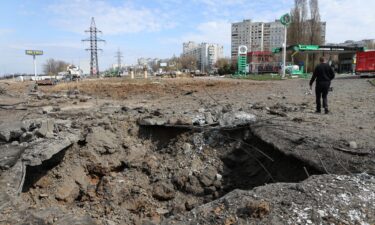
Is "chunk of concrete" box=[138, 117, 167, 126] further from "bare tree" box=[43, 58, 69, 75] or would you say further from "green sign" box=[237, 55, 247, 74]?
"bare tree" box=[43, 58, 69, 75]

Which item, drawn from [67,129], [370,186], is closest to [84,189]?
[67,129]

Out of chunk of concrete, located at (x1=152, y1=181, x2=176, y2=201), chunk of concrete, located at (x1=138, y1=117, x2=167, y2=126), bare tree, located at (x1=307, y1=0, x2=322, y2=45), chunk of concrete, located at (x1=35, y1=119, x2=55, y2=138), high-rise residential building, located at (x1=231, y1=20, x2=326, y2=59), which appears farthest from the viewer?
high-rise residential building, located at (x1=231, y1=20, x2=326, y2=59)

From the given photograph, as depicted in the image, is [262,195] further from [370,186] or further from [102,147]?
[102,147]

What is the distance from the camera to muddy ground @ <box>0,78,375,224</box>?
4.28 metres

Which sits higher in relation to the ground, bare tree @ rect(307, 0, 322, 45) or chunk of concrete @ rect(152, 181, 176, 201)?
bare tree @ rect(307, 0, 322, 45)

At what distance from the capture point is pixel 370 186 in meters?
4.46

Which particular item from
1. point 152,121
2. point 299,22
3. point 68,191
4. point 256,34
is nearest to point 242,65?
point 299,22

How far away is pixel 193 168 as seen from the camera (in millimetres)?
7969

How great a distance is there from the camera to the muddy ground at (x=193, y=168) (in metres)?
4.28

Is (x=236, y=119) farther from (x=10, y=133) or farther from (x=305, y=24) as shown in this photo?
(x=305, y=24)

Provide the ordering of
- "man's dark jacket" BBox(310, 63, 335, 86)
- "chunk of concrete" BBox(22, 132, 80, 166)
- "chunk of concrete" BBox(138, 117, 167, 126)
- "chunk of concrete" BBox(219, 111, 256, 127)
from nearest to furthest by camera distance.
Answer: "chunk of concrete" BBox(22, 132, 80, 166), "chunk of concrete" BBox(219, 111, 256, 127), "chunk of concrete" BBox(138, 117, 167, 126), "man's dark jacket" BBox(310, 63, 335, 86)

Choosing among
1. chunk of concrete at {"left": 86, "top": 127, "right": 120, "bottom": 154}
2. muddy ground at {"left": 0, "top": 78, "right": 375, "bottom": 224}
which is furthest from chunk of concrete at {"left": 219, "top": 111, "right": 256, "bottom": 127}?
chunk of concrete at {"left": 86, "top": 127, "right": 120, "bottom": 154}

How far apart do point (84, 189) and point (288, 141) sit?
4610mm

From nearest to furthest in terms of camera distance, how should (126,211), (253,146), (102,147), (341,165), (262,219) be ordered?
(262,219) < (341,165) < (126,211) < (253,146) < (102,147)
